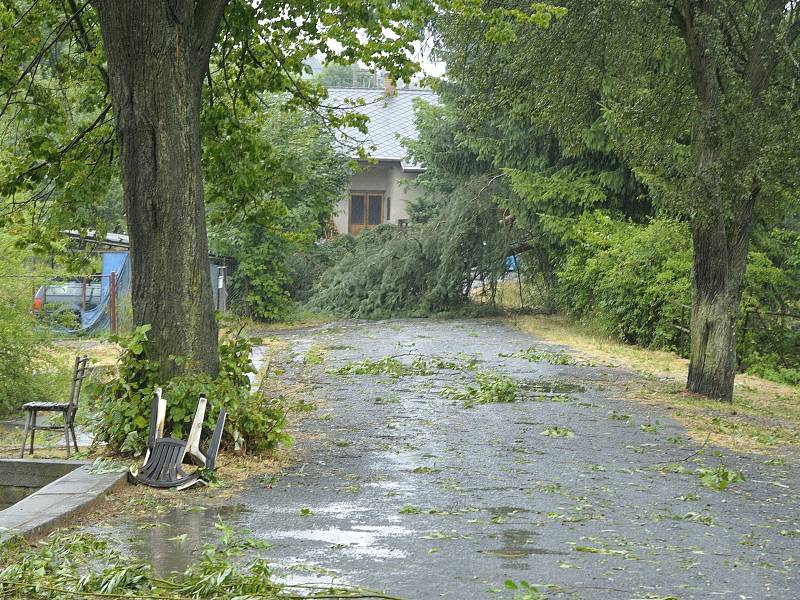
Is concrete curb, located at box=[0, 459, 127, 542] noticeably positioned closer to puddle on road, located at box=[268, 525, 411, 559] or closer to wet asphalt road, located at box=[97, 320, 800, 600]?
wet asphalt road, located at box=[97, 320, 800, 600]

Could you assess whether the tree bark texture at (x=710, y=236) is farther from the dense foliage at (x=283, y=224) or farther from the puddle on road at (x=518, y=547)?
the dense foliage at (x=283, y=224)

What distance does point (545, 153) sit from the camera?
30344mm

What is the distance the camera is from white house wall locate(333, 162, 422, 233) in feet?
154

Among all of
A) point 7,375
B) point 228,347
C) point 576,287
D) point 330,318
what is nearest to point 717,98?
point 228,347

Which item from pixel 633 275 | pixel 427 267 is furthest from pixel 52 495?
pixel 427 267

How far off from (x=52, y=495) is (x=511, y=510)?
353cm

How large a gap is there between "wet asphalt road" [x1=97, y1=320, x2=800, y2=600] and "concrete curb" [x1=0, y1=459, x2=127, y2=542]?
473mm

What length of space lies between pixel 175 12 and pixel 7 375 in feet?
25.3

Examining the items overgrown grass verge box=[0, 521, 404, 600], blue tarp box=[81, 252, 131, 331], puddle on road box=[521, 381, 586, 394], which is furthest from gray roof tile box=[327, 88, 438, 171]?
overgrown grass verge box=[0, 521, 404, 600]

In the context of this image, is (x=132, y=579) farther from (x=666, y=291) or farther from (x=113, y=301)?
(x=113, y=301)

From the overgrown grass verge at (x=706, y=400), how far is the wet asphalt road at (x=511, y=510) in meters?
0.56

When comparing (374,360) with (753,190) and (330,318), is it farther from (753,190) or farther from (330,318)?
(330,318)

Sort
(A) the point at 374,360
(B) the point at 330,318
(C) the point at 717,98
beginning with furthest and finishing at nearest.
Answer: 1. (B) the point at 330,318
2. (A) the point at 374,360
3. (C) the point at 717,98

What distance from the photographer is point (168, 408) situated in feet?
33.3
